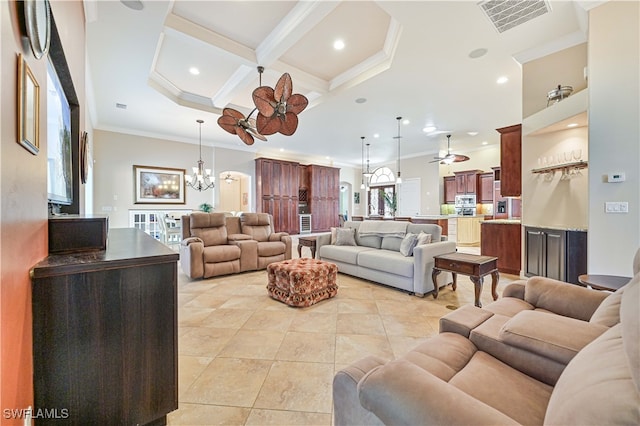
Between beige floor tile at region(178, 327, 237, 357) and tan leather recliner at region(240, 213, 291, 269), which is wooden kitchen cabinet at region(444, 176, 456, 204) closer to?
tan leather recliner at region(240, 213, 291, 269)

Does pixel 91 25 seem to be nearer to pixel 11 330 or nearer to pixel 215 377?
pixel 11 330

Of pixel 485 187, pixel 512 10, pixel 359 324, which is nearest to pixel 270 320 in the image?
pixel 359 324

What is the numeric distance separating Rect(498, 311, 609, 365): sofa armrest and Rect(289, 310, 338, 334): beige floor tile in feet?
5.09

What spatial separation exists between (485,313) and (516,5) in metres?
3.04

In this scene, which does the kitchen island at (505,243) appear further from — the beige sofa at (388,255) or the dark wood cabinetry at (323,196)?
the dark wood cabinetry at (323,196)

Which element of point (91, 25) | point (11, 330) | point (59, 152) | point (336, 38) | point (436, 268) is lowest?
point (436, 268)

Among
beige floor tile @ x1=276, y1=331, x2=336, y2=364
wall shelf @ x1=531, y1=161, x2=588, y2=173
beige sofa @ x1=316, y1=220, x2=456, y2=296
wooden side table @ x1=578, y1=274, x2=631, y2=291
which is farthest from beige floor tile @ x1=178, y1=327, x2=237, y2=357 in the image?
wall shelf @ x1=531, y1=161, x2=588, y2=173

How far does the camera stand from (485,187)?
27.9 ft

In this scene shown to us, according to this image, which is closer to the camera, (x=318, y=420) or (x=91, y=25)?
(x=318, y=420)

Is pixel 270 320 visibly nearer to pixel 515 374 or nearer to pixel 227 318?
pixel 227 318

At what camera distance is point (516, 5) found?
261 centimetres

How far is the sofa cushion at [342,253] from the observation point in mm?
4062

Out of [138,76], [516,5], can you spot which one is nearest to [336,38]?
[516,5]

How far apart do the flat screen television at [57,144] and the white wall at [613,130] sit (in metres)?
4.42
